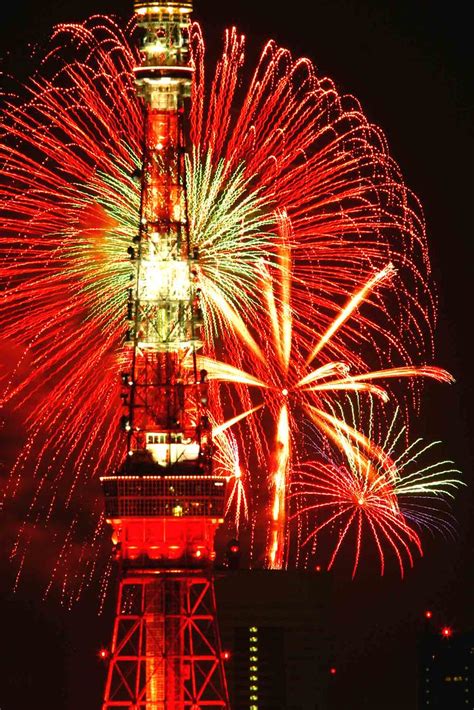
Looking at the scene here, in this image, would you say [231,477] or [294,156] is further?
[231,477]

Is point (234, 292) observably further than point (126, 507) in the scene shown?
No

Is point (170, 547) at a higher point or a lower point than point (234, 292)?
lower

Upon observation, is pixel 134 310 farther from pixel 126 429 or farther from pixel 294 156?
pixel 294 156

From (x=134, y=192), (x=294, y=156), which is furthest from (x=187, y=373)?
(x=294, y=156)

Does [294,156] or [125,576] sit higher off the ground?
[294,156]

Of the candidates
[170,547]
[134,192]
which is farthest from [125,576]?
[134,192]

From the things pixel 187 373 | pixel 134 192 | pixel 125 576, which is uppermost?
pixel 134 192

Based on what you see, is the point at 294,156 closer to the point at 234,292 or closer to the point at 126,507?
the point at 234,292
